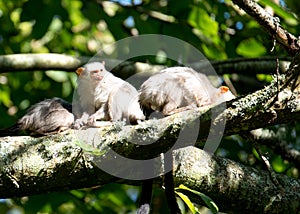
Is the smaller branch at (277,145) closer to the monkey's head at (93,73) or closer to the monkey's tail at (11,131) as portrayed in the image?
the monkey's head at (93,73)

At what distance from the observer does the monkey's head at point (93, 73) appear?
424 cm

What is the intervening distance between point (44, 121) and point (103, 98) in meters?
0.43

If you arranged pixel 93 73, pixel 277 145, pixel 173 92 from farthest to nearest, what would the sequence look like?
pixel 277 145 → pixel 93 73 → pixel 173 92

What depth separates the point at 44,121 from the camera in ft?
13.5

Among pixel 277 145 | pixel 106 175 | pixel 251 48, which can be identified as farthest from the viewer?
pixel 251 48

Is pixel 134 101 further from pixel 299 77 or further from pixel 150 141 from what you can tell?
pixel 299 77

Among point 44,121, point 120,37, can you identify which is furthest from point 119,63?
point 44,121

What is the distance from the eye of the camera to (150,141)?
304 cm

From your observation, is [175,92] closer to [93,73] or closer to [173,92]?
[173,92]

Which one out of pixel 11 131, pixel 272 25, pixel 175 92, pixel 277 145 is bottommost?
pixel 277 145

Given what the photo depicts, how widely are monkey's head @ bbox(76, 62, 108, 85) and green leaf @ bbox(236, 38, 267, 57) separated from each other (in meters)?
1.76

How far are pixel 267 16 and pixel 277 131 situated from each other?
171cm

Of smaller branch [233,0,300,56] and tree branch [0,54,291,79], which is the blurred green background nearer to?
tree branch [0,54,291,79]

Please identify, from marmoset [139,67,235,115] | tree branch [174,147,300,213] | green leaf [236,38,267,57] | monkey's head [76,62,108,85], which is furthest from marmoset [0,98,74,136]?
green leaf [236,38,267,57]
